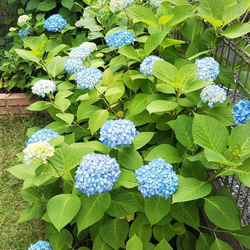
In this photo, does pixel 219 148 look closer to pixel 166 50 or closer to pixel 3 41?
pixel 166 50

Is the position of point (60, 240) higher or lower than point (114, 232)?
lower

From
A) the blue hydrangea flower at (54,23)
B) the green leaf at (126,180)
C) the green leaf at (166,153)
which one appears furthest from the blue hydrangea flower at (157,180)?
the blue hydrangea flower at (54,23)

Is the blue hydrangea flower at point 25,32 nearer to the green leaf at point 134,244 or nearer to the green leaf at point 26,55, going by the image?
the green leaf at point 26,55

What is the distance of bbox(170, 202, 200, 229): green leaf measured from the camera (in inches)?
72.2

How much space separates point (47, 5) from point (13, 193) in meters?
2.09

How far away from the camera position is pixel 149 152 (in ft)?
6.31

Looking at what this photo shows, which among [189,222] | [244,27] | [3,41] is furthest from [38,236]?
[3,41]

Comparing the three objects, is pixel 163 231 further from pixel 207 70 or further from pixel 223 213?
pixel 207 70

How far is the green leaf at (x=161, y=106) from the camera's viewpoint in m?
1.77

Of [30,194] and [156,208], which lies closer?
[156,208]

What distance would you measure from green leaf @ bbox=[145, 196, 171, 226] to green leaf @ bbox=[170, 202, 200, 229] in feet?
0.57

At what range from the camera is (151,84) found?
2174 millimetres

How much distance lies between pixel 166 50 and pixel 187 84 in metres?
0.62

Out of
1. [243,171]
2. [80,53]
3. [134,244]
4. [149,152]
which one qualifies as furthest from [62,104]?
[243,171]
